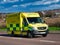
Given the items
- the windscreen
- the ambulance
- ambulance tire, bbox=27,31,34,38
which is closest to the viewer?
the ambulance

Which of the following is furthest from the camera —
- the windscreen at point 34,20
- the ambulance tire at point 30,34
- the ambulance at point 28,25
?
the windscreen at point 34,20

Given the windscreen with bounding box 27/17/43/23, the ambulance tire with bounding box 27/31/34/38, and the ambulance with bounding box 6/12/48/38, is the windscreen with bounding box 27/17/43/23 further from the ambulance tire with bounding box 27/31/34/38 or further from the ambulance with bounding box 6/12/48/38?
the ambulance tire with bounding box 27/31/34/38

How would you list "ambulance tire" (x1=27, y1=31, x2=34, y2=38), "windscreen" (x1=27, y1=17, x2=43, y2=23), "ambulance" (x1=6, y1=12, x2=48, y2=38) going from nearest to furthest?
1. "ambulance" (x1=6, y1=12, x2=48, y2=38)
2. "ambulance tire" (x1=27, y1=31, x2=34, y2=38)
3. "windscreen" (x1=27, y1=17, x2=43, y2=23)

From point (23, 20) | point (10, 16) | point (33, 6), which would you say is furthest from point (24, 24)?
point (33, 6)

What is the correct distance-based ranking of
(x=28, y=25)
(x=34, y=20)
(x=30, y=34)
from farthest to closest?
(x=34, y=20), (x=30, y=34), (x=28, y=25)

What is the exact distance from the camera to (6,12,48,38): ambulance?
25.9 meters

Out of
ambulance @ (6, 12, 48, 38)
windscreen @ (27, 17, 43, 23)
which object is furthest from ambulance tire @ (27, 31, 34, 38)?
windscreen @ (27, 17, 43, 23)

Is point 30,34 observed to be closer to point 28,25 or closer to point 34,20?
point 28,25

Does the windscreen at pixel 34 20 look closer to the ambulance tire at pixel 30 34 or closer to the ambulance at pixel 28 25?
the ambulance at pixel 28 25

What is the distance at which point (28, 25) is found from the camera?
86.4 feet

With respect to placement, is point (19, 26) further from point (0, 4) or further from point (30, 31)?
point (0, 4)

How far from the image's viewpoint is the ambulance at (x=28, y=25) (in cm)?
2589

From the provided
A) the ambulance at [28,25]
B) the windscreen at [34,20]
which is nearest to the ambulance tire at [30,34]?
the ambulance at [28,25]

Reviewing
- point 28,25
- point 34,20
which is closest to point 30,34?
point 28,25
